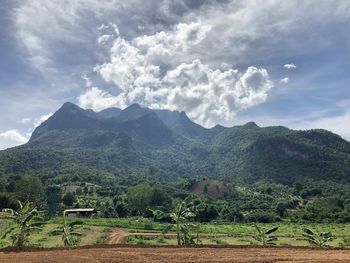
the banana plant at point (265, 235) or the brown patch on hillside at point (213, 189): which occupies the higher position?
the brown patch on hillside at point (213, 189)

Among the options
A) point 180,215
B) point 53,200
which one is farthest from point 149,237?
point 53,200

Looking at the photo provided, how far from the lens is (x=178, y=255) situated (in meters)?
24.5

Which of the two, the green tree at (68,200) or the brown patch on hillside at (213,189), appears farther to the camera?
the brown patch on hillside at (213,189)

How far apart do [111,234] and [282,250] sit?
32185 millimetres

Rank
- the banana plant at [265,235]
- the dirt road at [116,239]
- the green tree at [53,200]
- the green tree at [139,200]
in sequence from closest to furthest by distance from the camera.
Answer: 1. the banana plant at [265,235]
2. the dirt road at [116,239]
3. the green tree at [53,200]
4. the green tree at [139,200]

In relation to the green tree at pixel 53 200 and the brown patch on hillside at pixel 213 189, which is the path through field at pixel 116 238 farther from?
the brown patch on hillside at pixel 213 189

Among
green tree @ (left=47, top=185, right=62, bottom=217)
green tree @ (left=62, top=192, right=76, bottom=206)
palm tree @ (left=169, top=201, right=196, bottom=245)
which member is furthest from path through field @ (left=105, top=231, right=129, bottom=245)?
green tree @ (left=62, top=192, right=76, bottom=206)

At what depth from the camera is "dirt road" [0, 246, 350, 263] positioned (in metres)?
22.9

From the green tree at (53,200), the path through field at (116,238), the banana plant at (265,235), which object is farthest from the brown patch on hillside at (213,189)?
the banana plant at (265,235)

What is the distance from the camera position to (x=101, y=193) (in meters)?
156

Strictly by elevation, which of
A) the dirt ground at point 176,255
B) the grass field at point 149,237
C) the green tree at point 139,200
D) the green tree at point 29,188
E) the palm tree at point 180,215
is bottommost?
the grass field at point 149,237

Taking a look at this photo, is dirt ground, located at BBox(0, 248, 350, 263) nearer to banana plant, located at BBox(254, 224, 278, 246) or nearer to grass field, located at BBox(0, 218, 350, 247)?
banana plant, located at BBox(254, 224, 278, 246)

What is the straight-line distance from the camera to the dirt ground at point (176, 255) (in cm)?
2302

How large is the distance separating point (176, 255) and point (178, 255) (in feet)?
0.40
